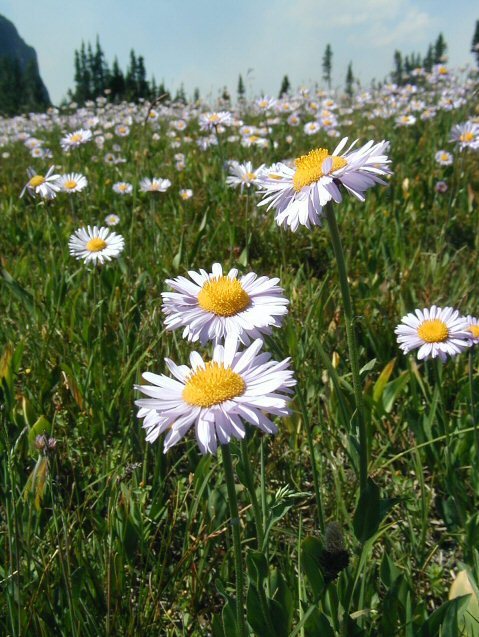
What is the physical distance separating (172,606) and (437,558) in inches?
30.4

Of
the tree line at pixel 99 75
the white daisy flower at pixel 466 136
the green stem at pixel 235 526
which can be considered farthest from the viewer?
the tree line at pixel 99 75

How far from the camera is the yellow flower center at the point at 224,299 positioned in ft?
4.41

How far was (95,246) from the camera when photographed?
117 inches

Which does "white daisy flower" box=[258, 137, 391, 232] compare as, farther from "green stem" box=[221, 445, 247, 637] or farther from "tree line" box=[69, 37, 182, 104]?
"tree line" box=[69, 37, 182, 104]

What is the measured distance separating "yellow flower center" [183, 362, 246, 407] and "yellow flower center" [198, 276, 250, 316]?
0.30 metres

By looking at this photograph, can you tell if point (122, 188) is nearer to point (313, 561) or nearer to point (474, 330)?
point (474, 330)

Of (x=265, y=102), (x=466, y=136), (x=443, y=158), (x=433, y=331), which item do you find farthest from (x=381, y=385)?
(x=265, y=102)

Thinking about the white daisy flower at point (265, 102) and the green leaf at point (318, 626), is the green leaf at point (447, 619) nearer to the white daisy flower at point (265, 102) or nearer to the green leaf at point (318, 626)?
the green leaf at point (318, 626)

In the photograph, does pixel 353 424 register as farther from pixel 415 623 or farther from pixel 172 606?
pixel 172 606

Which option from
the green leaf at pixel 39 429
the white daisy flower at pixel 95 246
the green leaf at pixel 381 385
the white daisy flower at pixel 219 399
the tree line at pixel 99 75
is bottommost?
the white daisy flower at pixel 219 399

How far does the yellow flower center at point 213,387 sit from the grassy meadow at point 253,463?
0.67ft

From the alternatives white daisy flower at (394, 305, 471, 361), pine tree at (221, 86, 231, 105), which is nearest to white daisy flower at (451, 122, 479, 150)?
white daisy flower at (394, 305, 471, 361)

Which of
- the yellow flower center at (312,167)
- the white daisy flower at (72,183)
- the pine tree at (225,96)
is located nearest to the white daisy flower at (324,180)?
the yellow flower center at (312,167)

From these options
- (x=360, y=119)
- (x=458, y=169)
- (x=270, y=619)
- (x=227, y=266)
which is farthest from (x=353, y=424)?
(x=360, y=119)
